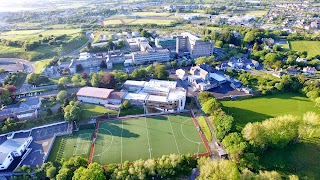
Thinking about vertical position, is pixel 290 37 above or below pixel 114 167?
above

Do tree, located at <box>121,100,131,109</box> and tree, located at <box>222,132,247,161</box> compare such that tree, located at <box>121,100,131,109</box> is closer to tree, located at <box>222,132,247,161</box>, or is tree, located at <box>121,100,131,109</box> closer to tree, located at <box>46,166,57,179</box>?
tree, located at <box>46,166,57,179</box>

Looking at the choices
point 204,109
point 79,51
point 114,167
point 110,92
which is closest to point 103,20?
point 79,51

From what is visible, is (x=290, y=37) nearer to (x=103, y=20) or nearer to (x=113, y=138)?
(x=113, y=138)

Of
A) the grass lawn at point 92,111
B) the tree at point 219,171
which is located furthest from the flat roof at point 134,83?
the tree at point 219,171

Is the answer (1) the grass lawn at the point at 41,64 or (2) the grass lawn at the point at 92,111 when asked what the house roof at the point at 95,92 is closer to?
(2) the grass lawn at the point at 92,111

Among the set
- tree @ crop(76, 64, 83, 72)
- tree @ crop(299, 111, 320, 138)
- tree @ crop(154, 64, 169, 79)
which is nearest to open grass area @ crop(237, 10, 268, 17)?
tree @ crop(154, 64, 169, 79)
